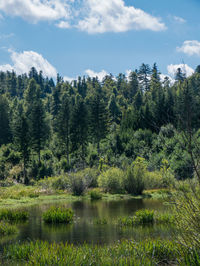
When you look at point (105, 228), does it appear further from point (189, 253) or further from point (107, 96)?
point (107, 96)

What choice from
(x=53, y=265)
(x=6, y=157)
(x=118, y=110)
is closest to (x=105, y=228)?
(x=53, y=265)

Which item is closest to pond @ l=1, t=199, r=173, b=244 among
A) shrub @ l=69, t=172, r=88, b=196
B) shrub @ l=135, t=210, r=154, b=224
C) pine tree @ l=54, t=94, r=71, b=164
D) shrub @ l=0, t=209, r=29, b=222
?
shrub @ l=0, t=209, r=29, b=222

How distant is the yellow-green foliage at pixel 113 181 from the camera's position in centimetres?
3064

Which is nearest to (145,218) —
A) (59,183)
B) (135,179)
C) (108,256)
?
(108,256)

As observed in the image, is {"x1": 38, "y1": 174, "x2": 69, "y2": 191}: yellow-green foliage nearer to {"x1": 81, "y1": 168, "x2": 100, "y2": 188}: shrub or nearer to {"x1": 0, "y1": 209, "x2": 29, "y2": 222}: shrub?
{"x1": 81, "y1": 168, "x2": 100, "y2": 188}: shrub

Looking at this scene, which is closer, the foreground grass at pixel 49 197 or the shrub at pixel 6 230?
the shrub at pixel 6 230

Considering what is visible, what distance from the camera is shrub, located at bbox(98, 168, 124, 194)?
101 feet

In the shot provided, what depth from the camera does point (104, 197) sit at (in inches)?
1131

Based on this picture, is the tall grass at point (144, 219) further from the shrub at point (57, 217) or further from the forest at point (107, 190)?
the shrub at point (57, 217)

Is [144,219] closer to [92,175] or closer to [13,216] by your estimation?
[13,216]

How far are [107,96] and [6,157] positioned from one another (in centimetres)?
5782

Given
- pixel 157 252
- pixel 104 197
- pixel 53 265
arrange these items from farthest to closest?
pixel 104 197 → pixel 157 252 → pixel 53 265

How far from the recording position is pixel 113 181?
3102 centimetres

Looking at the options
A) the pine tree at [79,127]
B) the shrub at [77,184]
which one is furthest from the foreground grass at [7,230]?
the pine tree at [79,127]
